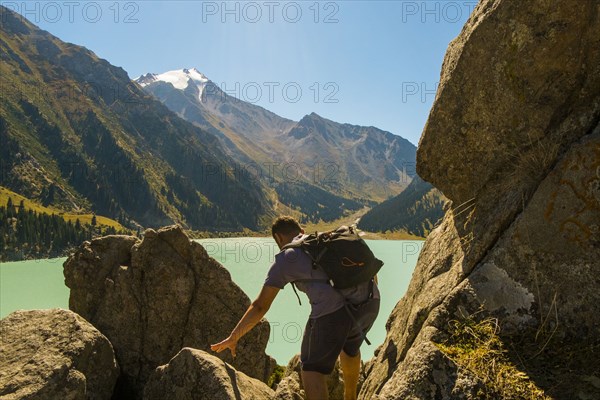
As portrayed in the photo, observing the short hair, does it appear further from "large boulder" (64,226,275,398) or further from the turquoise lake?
the turquoise lake

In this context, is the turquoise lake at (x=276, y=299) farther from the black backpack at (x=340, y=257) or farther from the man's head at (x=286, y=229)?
the black backpack at (x=340, y=257)

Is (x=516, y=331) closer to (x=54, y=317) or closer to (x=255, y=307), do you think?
(x=255, y=307)

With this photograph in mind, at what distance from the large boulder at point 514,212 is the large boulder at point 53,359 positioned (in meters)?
6.59

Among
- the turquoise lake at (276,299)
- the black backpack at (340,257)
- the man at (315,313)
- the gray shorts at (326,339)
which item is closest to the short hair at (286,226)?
the black backpack at (340,257)

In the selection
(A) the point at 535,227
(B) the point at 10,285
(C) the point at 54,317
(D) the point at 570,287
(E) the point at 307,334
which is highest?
(A) the point at 535,227

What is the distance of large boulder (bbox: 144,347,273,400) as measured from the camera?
8.47 metres

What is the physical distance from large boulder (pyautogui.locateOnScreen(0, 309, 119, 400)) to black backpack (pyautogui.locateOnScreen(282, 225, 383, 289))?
243 inches

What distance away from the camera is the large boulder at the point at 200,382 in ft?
27.8

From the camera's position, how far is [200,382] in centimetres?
870

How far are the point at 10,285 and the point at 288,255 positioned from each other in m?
107

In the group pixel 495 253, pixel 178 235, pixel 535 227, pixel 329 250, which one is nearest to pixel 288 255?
pixel 329 250

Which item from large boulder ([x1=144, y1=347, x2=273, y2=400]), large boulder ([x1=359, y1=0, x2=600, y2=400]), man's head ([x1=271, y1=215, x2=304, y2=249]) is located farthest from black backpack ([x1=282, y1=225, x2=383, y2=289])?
large boulder ([x1=144, y1=347, x2=273, y2=400])

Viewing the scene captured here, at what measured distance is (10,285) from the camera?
305ft

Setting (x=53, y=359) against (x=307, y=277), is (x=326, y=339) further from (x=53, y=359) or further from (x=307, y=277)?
(x=53, y=359)
